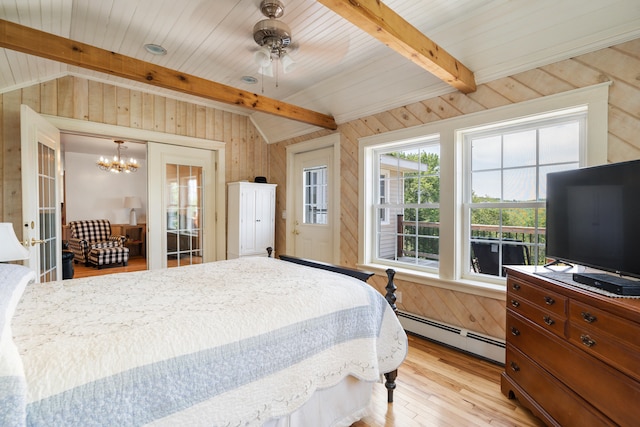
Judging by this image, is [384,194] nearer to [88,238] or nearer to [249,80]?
[249,80]

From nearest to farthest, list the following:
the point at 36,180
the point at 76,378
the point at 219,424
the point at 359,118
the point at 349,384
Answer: the point at 76,378 → the point at 219,424 → the point at 349,384 → the point at 36,180 → the point at 359,118

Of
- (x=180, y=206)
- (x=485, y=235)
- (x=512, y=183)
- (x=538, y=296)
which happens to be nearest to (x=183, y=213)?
(x=180, y=206)

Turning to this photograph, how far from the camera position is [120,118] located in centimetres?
366

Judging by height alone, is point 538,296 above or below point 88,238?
above

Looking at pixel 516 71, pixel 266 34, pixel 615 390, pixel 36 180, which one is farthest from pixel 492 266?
pixel 36 180

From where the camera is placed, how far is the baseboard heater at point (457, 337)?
8.29ft

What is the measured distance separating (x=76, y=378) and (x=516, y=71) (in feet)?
10.2

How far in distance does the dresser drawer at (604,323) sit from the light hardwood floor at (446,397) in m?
0.78

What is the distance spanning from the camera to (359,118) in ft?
11.7

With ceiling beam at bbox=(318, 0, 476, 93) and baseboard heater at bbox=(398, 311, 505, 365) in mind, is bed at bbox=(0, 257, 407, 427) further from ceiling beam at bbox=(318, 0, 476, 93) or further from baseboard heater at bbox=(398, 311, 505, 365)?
ceiling beam at bbox=(318, 0, 476, 93)

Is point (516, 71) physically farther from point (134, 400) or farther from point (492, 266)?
point (134, 400)

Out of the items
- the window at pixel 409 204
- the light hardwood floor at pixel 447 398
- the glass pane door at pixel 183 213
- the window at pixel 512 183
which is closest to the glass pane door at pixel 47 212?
the glass pane door at pixel 183 213

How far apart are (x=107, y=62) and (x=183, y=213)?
7.70 ft

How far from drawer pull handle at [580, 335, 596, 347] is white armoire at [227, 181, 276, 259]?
3686 mm
